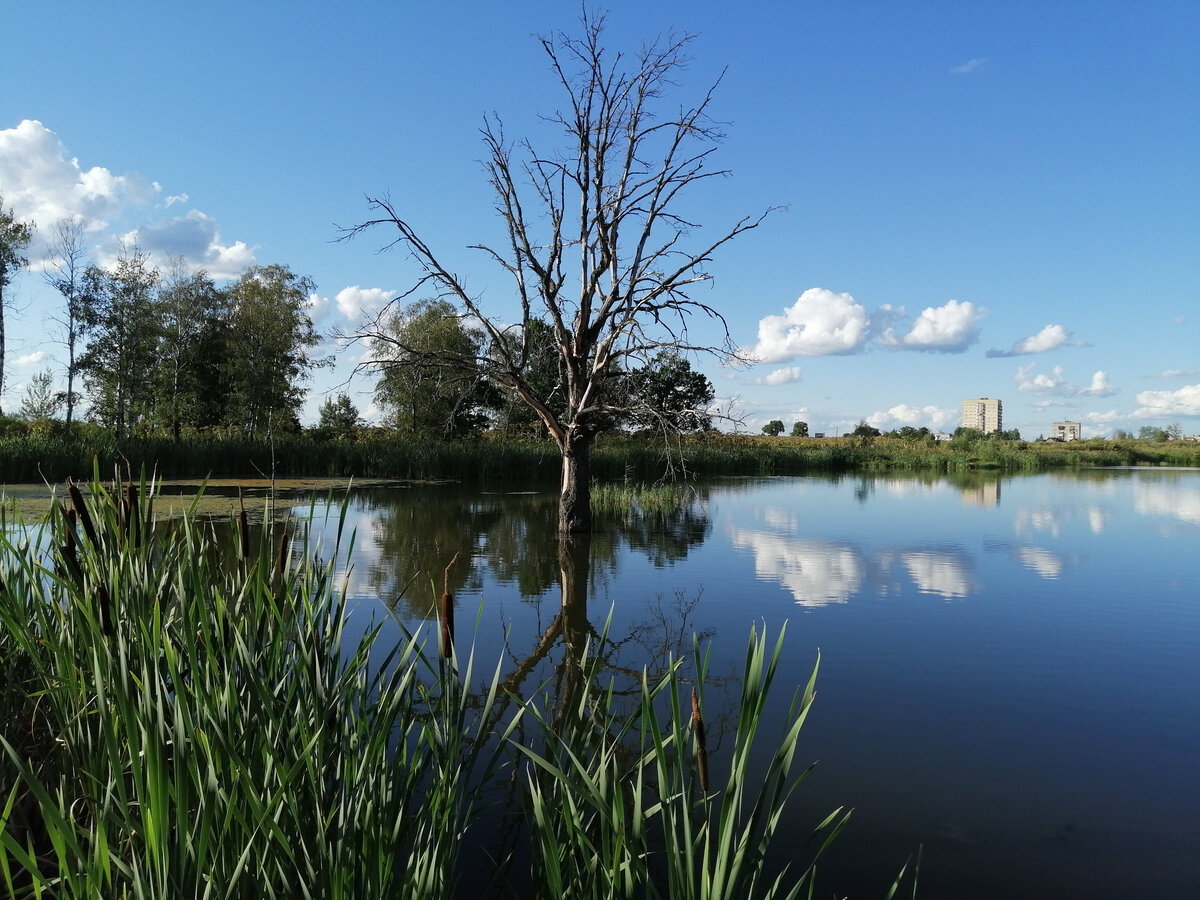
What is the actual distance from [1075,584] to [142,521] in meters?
9.58

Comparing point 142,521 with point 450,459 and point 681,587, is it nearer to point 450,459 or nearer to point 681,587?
point 681,587

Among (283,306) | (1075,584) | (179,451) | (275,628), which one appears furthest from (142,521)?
(283,306)

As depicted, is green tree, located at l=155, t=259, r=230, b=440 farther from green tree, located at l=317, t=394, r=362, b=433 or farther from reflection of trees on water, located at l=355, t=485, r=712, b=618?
reflection of trees on water, located at l=355, t=485, r=712, b=618

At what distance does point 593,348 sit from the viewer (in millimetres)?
13867

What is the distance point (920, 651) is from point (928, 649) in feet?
0.36

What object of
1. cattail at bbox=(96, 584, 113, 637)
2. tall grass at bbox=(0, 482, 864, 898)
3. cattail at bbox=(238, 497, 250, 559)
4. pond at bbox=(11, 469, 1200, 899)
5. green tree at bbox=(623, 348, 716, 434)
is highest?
green tree at bbox=(623, 348, 716, 434)

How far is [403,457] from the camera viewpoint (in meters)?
25.4

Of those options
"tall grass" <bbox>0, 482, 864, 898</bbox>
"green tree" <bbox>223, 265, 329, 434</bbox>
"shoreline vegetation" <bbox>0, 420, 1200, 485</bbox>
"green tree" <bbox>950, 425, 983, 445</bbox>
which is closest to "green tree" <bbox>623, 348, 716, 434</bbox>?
"shoreline vegetation" <bbox>0, 420, 1200, 485</bbox>

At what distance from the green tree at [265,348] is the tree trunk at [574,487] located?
22720 mm

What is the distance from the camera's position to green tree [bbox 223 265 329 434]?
112 feet

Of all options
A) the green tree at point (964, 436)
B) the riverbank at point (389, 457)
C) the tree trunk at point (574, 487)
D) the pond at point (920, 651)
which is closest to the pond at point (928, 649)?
the pond at point (920, 651)

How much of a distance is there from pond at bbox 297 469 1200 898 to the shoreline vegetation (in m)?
2.25

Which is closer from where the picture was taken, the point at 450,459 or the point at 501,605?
the point at 501,605

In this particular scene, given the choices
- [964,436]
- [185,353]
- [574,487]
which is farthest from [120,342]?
[964,436]
